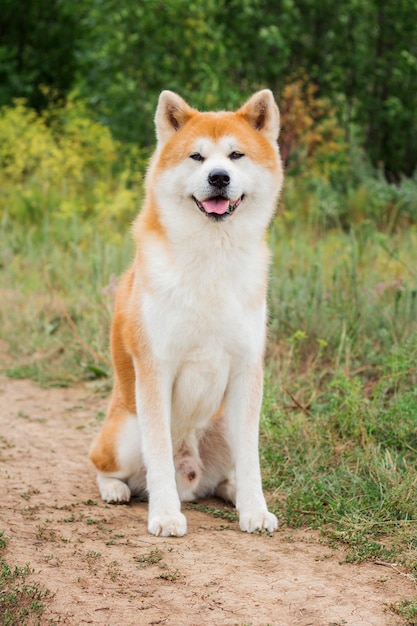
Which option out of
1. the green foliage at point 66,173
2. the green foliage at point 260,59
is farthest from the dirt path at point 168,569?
the green foliage at point 260,59

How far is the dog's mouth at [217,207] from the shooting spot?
3631 mm

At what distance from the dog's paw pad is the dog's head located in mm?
1318

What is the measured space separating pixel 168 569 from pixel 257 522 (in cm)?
64

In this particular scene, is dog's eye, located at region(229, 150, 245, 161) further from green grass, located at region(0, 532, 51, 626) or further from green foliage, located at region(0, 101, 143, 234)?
green foliage, located at region(0, 101, 143, 234)

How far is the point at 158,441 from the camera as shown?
3.73 m

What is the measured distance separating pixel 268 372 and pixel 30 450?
147 centimetres

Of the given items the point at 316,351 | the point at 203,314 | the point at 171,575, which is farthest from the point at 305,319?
the point at 171,575

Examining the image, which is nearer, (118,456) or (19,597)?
(19,597)

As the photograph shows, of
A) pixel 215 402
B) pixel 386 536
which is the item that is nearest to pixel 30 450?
pixel 215 402

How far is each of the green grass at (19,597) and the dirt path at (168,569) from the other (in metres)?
0.04

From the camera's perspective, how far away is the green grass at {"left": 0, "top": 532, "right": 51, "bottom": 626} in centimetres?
275

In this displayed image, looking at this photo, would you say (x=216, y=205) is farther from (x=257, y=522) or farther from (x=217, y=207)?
(x=257, y=522)

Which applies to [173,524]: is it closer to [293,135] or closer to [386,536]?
[386,536]

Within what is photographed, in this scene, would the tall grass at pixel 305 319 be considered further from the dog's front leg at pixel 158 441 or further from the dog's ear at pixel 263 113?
the dog's ear at pixel 263 113
